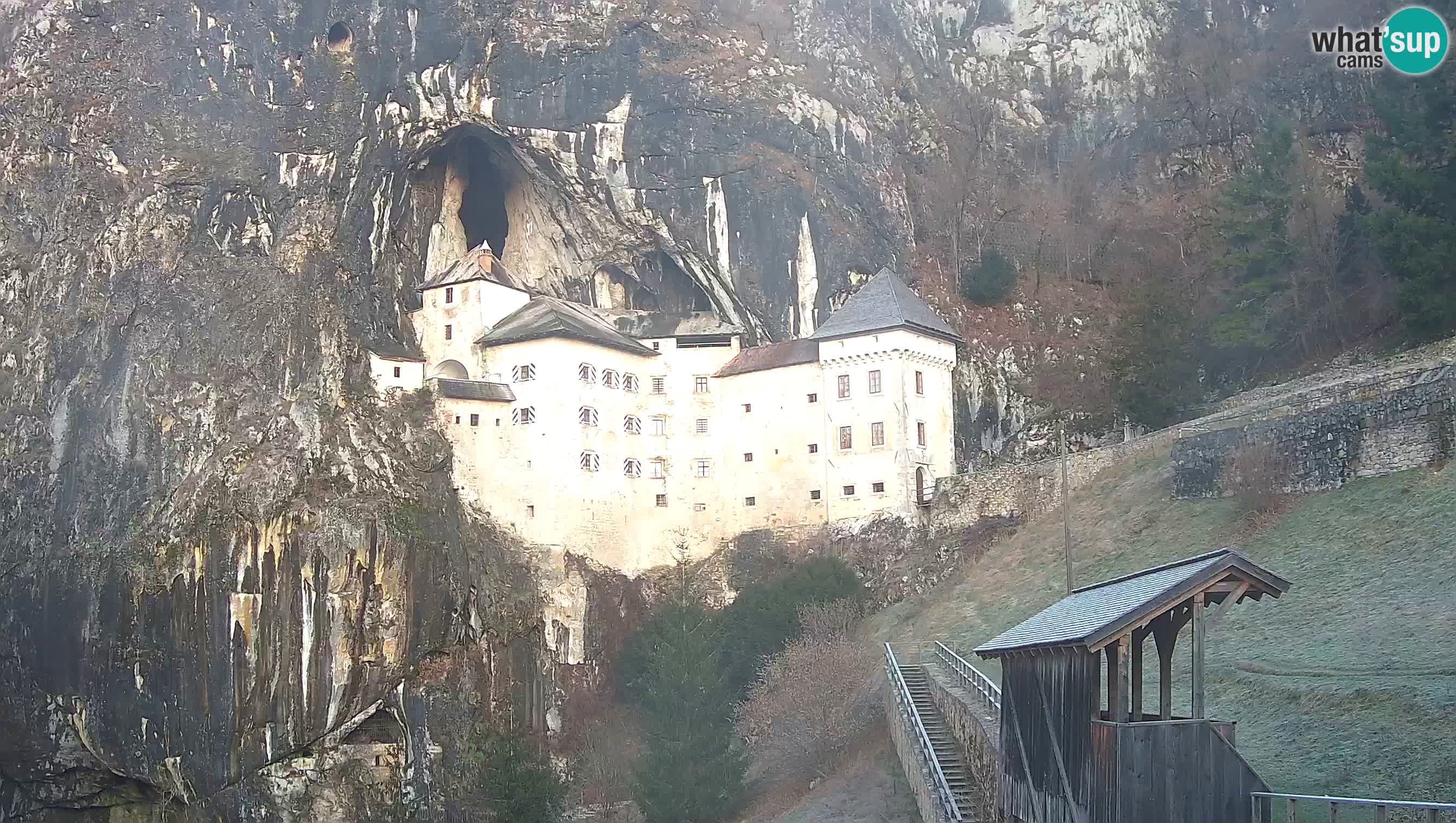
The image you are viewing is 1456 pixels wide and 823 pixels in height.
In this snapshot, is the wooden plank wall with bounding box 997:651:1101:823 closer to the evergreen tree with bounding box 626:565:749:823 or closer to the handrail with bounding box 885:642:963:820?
the handrail with bounding box 885:642:963:820

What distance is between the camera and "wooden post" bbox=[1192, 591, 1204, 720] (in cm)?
2034

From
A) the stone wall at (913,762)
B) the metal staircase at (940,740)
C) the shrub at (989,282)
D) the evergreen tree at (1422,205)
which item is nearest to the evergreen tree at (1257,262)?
the evergreen tree at (1422,205)

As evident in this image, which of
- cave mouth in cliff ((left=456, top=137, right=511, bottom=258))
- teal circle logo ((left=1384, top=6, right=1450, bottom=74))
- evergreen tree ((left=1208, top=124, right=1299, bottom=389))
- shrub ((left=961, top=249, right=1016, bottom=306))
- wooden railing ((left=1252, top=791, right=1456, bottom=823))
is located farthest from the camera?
cave mouth in cliff ((left=456, top=137, right=511, bottom=258))

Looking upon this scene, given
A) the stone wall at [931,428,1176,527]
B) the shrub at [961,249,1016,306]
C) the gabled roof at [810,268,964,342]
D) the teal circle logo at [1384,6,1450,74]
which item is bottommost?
the stone wall at [931,428,1176,527]

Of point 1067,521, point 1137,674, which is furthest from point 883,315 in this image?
point 1137,674

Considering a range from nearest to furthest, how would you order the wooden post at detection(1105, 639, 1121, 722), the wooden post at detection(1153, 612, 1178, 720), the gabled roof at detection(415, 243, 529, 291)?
the wooden post at detection(1105, 639, 1121, 722), the wooden post at detection(1153, 612, 1178, 720), the gabled roof at detection(415, 243, 529, 291)

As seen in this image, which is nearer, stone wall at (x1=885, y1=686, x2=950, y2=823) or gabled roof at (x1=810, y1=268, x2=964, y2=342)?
stone wall at (x1=885, y1=686, x2=950, y2=823)

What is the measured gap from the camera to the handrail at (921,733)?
28.3m

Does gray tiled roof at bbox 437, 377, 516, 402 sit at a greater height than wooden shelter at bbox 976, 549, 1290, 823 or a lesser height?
greater

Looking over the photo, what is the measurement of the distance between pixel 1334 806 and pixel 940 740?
15794 millimetres

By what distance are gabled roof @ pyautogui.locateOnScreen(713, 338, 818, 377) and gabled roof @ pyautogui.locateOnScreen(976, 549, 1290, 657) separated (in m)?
34.8

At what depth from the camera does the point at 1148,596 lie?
68.1 feet

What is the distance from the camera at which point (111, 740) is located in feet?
175

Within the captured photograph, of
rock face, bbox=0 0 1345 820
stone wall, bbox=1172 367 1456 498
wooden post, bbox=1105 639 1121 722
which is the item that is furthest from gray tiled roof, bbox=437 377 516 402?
wooden post, bbox=1105 639 1121 722
